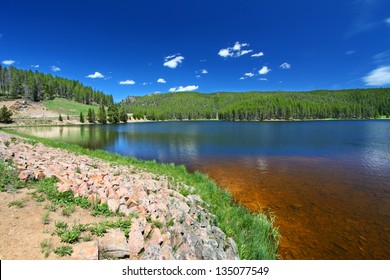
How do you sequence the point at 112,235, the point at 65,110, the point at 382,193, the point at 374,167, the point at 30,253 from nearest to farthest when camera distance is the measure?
the point at 30,253, the point at 112,235, the point at 382,193, the point at 374,167, the point at 65,110

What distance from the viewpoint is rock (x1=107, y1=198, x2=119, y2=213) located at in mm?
7457

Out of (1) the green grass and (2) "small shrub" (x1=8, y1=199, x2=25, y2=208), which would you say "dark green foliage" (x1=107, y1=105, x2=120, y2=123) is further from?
(2) "small shrub" (x1=8, y1=199, x2=25, y2=208)

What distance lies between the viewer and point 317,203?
586 inches

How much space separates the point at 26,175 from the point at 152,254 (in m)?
7.10

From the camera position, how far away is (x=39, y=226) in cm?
609

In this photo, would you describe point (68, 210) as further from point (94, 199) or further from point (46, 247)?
point (46, 247)

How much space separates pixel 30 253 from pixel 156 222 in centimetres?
340

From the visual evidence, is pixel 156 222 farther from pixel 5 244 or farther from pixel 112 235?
pixel 5 244

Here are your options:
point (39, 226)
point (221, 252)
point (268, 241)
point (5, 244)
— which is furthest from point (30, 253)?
point (268, 241)

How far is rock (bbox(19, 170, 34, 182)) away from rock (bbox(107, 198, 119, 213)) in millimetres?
4165

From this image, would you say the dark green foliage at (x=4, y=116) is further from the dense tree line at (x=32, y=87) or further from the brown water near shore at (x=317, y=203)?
the brown water near shore at (x=317, y=203)

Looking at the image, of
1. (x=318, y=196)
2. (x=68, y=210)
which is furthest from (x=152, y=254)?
(x=318, y=196)

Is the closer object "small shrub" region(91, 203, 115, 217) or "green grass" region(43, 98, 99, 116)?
"small shrub" region(91, 203, 115, 217)

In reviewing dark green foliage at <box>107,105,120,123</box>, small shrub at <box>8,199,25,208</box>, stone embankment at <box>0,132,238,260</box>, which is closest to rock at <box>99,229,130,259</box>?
stone embankment at <box>0,132,238,260</box>
